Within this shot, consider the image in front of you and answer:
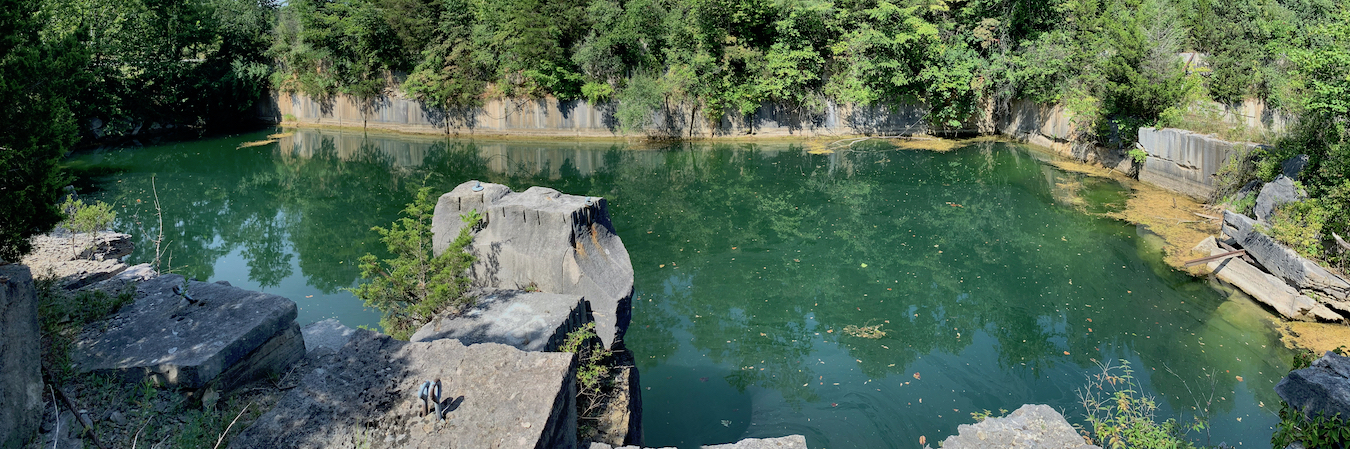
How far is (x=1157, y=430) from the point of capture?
5.32m

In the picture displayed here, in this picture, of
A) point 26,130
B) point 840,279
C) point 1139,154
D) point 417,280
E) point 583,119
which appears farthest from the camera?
point 583,119

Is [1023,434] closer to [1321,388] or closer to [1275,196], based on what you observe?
[1321,388]

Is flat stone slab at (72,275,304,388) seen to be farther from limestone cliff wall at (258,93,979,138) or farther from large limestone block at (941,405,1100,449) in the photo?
limestone cliff wall at (258,93,979,138)

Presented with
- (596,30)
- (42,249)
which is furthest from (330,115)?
(42,249)

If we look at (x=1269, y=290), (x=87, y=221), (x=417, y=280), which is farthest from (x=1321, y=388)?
(x=87, y=221)

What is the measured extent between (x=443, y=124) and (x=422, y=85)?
5.69 ft

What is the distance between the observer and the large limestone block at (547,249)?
6805 mm

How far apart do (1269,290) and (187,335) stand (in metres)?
12.6

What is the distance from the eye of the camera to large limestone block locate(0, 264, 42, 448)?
3863mm

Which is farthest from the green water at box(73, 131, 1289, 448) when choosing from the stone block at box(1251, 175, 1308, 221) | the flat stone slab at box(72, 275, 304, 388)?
the flat stone slab at box(72, 275, 304, 388)

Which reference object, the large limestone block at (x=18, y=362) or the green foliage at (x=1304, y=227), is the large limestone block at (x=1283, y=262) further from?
the large limestone block at (x=18, y=362)

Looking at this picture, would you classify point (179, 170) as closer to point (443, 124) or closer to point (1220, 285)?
point (443, 124)

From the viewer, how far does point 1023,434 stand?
4734 mm

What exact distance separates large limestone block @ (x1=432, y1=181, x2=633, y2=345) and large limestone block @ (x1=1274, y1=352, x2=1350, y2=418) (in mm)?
4904
